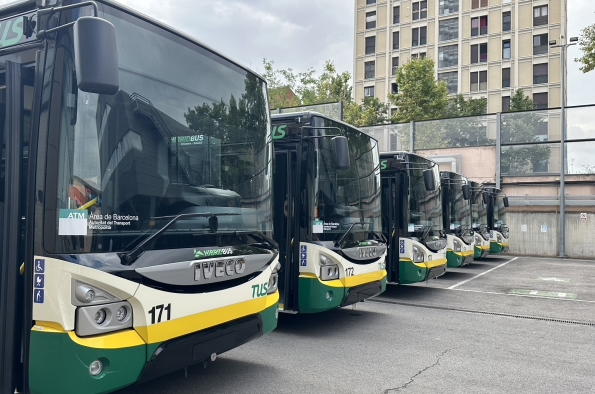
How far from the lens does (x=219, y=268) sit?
416cm

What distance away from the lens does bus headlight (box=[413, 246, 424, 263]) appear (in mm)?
9898

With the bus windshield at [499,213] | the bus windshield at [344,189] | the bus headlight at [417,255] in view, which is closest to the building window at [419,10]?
the bus windshield at [499,213]

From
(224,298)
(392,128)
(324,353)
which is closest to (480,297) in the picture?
(324,353)

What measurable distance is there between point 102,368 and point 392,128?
2526 centimetres

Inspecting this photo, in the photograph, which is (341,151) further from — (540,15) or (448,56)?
(448,56)

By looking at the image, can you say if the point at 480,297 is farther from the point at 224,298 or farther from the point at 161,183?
the point at 161,183

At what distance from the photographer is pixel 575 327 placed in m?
8.17

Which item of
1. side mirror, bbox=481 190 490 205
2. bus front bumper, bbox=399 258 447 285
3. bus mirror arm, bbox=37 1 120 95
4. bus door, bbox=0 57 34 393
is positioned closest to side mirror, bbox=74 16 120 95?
bus mirror arm, bbox=37 1 120 95

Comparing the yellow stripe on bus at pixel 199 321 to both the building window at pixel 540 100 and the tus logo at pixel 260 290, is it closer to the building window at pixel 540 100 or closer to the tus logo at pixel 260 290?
the tus logo at pixel 260 290

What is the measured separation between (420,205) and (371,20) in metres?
50.1

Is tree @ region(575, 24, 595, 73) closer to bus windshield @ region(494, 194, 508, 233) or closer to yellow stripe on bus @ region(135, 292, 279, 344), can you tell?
bus windshield @ region(494, 194, 508, 233)

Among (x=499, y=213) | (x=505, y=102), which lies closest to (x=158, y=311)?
(x=499, y=213)

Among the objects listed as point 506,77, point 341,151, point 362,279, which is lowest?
point 362,279

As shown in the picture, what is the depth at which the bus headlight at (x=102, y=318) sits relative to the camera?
3213mm
